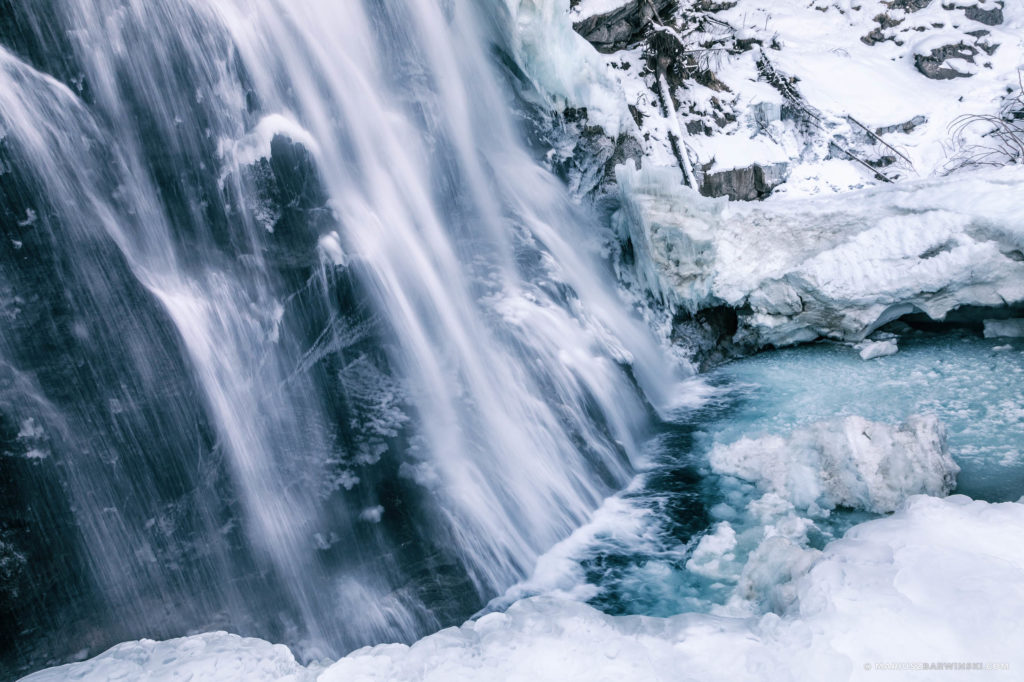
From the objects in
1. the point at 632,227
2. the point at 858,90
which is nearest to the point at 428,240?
the point at 632,227

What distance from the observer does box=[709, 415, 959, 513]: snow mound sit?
3.93m

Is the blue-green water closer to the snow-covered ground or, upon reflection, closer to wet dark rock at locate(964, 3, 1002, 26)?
the snow-covered ground

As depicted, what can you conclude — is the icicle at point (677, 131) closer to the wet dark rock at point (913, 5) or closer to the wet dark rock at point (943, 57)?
the wet dark rock at point (943, 57)

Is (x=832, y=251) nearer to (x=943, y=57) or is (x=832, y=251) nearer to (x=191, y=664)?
(x=191, y=664)

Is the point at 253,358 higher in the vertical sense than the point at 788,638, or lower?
higher

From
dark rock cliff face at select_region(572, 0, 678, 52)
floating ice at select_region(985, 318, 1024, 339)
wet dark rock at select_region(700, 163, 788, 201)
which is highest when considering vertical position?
dark rock cliff face at select_region(572, 0, 678, 52)

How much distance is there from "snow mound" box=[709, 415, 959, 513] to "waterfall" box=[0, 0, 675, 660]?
1.27 m

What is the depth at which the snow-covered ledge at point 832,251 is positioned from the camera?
5516 millimetres

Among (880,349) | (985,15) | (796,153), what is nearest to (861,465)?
(880,349)

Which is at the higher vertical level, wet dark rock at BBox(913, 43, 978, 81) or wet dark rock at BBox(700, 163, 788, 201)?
wet dark rock at BBox(913, 43, 978, 81)

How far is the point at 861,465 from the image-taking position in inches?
158

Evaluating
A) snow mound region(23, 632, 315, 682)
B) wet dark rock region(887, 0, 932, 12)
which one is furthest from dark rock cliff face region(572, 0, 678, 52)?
snow mound region(23, 632, 315, 682)

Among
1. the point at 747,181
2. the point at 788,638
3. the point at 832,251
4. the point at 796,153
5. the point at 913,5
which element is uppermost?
the point at 913,5

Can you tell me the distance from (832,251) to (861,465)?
9.13 feet
